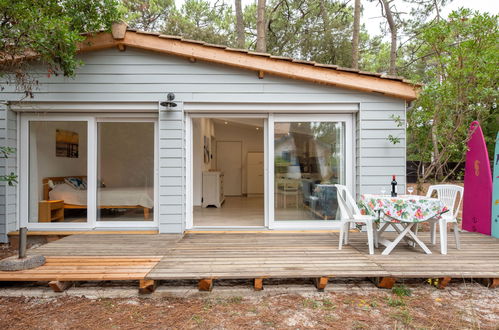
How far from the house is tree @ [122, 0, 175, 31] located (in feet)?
25.5

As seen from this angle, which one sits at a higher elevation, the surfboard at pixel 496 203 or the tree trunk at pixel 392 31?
the tree trunk at pixel 392 31

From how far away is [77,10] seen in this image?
3.78 m

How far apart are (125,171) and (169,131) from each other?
0.96 metres

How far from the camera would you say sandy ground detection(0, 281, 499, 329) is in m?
2.32

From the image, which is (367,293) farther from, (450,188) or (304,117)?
(304,117)

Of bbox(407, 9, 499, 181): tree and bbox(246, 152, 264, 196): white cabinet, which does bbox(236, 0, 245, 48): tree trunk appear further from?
bbox(407, 9, 499, 181): tree

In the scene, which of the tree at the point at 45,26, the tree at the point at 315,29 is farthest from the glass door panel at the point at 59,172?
the tree at the point at 315,29

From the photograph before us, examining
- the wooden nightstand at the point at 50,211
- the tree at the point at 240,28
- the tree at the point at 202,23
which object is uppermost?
the tree at the point at 202,23

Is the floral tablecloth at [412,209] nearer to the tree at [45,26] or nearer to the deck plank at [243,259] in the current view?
the deck plank at [243,259]

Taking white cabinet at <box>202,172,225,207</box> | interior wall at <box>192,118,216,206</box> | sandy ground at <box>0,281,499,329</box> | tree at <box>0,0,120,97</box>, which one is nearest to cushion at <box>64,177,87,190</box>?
tree at <box>0,0,120,97</box>

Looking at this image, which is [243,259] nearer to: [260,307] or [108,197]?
[260,307]

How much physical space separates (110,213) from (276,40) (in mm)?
7825

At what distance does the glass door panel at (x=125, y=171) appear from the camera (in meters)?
4.55

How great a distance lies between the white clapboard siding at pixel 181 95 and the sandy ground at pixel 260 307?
1.75 metres
